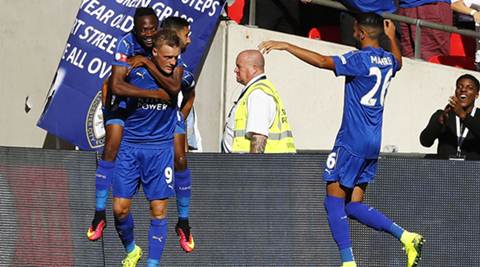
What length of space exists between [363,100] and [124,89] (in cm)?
209

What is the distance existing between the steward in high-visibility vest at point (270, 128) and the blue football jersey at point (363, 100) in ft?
3.72

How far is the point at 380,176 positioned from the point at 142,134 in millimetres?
2492

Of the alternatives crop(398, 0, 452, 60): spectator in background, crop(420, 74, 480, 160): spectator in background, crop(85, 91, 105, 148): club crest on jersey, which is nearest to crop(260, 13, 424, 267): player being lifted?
crop(420, 74, 480, 160): spectator in background

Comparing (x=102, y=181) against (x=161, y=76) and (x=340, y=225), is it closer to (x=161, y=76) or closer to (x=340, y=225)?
(x=161, y=76)

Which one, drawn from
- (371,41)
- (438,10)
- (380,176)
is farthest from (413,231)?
(438,10)

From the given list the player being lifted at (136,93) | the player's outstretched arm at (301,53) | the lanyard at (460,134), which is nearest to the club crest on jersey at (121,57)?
the player being lifted at (136,93)

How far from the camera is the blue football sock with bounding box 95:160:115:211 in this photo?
12141mm

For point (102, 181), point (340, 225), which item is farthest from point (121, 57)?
point (340, 225)

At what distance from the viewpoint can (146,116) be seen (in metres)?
12.0

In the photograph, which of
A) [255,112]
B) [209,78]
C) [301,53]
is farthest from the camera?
[209,78]

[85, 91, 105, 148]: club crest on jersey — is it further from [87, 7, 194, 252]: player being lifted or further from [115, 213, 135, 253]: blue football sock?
[115, 213, 135, 253]: blue football sock

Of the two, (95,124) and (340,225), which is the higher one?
(95,124)

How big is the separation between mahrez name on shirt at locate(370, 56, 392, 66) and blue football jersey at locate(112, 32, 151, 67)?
75.3 inches

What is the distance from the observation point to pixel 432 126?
14.1 m
